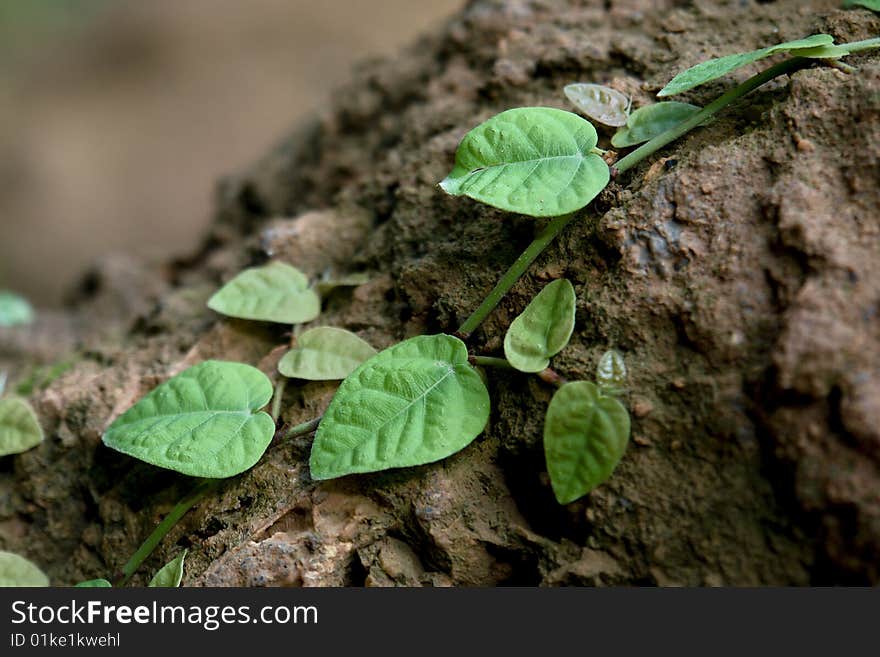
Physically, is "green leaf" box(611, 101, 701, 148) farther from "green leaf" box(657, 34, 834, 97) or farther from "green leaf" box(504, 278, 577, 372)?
"green leaf" box(504, 278, 577, 372)

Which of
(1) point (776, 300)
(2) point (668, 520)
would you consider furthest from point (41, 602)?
(1) point (776, 300)

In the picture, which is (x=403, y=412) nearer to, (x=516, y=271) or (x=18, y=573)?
(x=516, y=271)

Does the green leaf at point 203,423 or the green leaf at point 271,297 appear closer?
the green leaf at point 203,423

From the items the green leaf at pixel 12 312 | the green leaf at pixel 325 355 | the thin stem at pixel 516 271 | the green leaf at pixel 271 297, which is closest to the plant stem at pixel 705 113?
the thin stem at pixel 516 271

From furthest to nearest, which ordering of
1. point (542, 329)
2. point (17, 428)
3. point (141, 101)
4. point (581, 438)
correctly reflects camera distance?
point (141, 101), point (17, 428), point (542, 329), point (581, 438)

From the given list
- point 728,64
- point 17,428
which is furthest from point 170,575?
point 728,64

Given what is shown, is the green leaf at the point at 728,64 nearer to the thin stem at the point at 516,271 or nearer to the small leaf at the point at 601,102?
the small leaf at the point at 601,102

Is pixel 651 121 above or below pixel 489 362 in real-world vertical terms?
above
